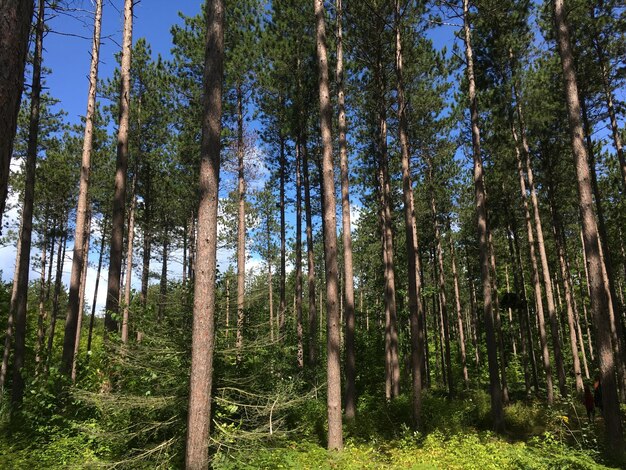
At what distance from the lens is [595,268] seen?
7840 millimetres

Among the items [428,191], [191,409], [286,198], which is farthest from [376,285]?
[191,409]

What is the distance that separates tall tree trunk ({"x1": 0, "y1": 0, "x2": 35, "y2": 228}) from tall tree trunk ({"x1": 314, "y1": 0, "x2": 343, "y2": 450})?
270 inches

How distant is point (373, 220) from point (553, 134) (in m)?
10.3

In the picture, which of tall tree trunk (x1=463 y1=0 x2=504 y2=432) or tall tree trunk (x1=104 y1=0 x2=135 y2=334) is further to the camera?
tall tree trunk (x1=463 y1=0 x2=504 y2=432)

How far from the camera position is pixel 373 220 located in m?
23.1

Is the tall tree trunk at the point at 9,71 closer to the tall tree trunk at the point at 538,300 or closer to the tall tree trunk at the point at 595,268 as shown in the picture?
the tall tree trunk at the point at 595,268

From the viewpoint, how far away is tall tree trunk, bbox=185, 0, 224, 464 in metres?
4.91

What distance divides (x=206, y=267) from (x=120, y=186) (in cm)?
610

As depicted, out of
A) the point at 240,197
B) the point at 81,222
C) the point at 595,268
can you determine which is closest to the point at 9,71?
the point at 81,222

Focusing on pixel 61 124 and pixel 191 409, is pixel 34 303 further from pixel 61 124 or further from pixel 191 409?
pixel 191 409

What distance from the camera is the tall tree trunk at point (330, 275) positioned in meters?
8.30

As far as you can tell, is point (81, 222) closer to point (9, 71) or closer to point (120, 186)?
point (120, 186)

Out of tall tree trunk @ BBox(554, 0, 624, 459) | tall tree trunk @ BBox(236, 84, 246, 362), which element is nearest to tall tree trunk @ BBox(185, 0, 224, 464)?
tall tree trunk @ BBox(554, 0, 624, 459)

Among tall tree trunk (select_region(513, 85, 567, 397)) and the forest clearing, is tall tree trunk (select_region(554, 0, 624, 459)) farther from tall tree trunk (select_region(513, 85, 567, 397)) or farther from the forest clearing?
tall tree trunk (select_region(513, 85, 567, 397))
